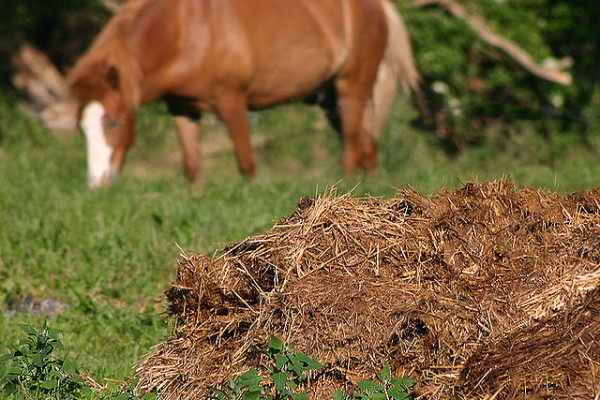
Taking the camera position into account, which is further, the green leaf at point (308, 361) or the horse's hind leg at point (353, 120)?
the horse's hind leg at point (353, 120)

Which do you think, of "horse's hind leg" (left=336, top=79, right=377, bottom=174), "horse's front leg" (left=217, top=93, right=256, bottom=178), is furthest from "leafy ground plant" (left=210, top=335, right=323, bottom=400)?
"horse's hind leg" (left=336, top=79, right=377, bottom=174)

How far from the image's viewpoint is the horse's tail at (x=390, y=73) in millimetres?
10367

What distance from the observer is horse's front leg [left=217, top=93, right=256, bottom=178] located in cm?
898

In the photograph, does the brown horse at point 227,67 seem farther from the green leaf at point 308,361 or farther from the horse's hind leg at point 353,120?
the green leaf at point 308,361

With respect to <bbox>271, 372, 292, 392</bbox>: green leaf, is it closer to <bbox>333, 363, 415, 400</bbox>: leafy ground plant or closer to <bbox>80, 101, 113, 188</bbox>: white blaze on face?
<bbox>333, 363, 415, 400</bbox>: leafy ground plant

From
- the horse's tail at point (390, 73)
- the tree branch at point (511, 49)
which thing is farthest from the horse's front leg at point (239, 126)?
the tree branch at point (511, 49)

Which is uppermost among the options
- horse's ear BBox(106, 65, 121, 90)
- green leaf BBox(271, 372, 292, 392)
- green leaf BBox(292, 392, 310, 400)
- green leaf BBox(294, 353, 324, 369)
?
green leaf BBox(271, 372, 292, 392)

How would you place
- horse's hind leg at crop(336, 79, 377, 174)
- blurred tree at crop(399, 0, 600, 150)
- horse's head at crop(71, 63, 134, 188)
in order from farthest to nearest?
blurred tree at crop(399, 0, 600, 150), horse's hind leg at crop(336, 79, 377, 174), horse's head at crop(71, 63, 134, 188)

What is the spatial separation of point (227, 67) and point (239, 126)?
0.58 meters

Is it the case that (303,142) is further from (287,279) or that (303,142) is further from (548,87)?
(287,279)

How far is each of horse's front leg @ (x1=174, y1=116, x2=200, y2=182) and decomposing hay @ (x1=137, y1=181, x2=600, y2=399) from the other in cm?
527

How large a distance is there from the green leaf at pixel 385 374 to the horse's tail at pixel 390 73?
698 centimetres

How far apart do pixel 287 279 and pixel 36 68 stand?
10.3 metres

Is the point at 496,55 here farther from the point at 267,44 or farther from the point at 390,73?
the point at 267,44
